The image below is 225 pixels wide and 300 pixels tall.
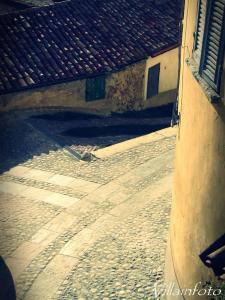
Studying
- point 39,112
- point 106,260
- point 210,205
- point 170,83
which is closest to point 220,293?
point 210,205

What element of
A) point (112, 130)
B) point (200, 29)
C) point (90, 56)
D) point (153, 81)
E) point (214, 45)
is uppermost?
point (200, 29)

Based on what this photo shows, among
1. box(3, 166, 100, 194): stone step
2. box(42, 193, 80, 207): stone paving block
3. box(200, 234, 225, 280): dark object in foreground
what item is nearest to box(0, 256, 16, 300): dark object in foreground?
box(42, 193, 80, 207): stone paving block

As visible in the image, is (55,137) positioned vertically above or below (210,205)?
below

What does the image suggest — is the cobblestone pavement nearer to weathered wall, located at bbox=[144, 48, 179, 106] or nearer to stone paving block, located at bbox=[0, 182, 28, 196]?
stone paving block, located at bbox=[0, 182, 28, 196]

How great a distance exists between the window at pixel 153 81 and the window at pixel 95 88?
259 cm

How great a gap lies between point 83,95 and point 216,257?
46.0ft

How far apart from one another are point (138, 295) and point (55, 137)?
857 cm

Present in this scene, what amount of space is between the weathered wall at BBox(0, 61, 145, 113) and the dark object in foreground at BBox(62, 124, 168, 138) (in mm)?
1486

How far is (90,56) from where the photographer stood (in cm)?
1998

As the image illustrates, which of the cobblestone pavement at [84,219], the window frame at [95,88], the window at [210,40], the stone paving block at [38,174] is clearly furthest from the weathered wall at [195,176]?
the window frame at [95,88]

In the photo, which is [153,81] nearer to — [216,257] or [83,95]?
[83,95]

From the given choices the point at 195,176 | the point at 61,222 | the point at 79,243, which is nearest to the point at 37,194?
the point at 61,222

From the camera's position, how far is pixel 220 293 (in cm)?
677

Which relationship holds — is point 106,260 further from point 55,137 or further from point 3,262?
point 55,137
